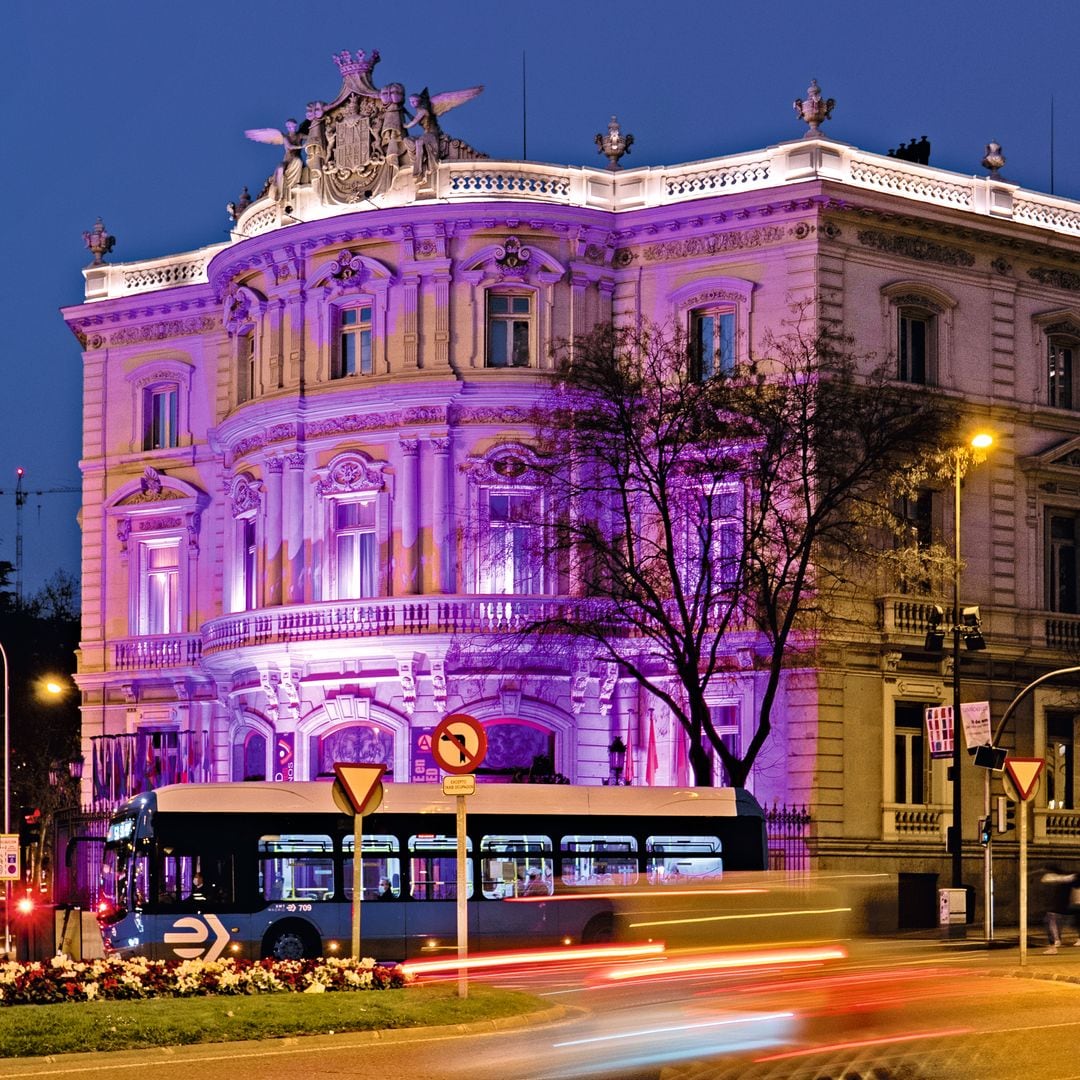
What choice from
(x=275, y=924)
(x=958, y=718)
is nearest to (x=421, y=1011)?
(x=275, y=924)

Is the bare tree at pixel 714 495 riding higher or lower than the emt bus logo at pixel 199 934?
higher

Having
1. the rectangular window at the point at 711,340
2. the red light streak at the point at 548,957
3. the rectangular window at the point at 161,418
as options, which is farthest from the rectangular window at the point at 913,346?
the red light streak at the point at 548,957

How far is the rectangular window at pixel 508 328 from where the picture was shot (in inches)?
2015

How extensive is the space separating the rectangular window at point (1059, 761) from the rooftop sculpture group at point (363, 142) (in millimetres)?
18847

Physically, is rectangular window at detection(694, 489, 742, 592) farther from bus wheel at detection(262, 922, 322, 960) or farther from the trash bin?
bus wheel at detection(262, 922, 322, 960)

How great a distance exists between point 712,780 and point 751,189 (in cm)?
1280

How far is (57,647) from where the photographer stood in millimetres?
94250

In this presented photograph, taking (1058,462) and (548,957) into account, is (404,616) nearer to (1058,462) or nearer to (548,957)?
(1058,462)

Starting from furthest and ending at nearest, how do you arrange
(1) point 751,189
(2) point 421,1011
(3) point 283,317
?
(3) point 283,317 → (1) point 751,189 → (2) point 421,1011

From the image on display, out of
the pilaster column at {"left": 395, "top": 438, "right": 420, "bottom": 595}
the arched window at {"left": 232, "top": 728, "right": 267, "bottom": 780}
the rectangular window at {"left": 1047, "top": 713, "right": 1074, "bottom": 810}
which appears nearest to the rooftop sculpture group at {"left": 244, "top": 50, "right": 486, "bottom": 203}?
the pilaster column at {"left": 395, "top": 438, "right": 420, "bottom": 595}

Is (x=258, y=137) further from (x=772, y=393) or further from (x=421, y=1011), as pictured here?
(x=421, y=1011)

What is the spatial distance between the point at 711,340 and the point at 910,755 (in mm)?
10231

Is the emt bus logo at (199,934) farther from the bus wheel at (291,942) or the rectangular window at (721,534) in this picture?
the rectangular window at (721,534)

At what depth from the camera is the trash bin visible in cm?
4453
